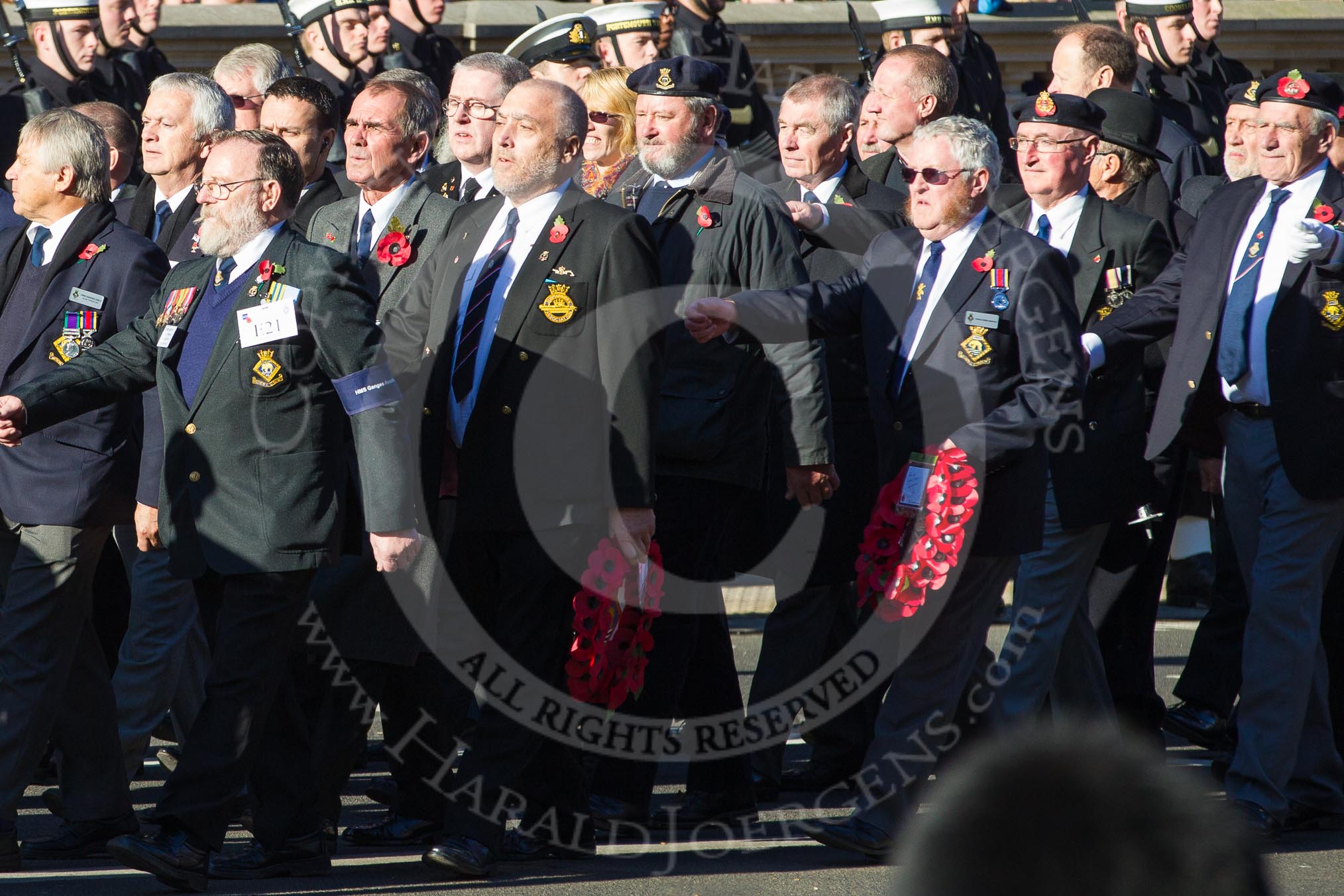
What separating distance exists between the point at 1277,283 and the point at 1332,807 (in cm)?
162

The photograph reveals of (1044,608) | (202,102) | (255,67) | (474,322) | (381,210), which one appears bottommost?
(1044,608)

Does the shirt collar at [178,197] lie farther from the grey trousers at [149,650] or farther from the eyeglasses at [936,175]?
the eyeglasses at [936,175]

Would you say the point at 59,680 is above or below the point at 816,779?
above

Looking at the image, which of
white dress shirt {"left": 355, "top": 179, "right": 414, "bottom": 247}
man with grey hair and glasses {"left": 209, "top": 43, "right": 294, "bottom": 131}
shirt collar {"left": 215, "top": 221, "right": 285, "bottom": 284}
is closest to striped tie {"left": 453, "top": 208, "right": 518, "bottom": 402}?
shirt collar {"left": 215, "top": 221, "right": 285, "bottom": 284}

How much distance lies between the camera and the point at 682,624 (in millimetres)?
5863

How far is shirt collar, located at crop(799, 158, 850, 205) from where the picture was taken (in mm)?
6996

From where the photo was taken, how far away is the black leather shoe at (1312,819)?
5.91 m

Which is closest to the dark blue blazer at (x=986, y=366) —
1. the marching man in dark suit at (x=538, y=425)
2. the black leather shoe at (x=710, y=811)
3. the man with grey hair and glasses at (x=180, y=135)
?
the marching man in dark suit at (x=538, y=425)

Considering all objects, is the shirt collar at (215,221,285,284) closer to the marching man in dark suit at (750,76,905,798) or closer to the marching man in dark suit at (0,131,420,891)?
the marching man in dark suit at (0,131,420,891)

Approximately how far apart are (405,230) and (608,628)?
1740mm

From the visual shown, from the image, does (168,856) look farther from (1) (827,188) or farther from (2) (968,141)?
(1) (827,188)

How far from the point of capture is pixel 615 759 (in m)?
5.84

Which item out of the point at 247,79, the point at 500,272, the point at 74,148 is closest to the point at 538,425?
the point at 500,272

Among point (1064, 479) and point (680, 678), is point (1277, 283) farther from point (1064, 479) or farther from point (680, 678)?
point (680, 678)
